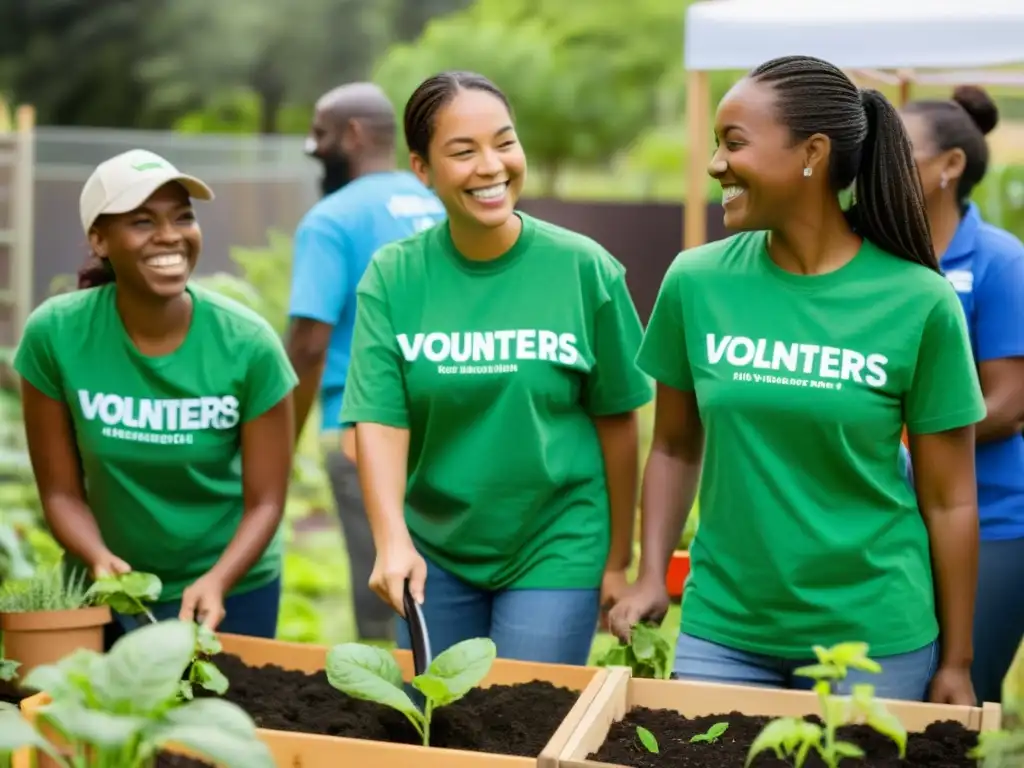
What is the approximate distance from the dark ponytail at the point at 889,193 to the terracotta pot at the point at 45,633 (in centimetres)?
156

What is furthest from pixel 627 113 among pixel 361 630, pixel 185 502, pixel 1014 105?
pixel 185 502

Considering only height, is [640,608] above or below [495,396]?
below

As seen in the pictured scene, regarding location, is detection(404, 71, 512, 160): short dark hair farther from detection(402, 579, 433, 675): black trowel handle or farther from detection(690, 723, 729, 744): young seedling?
detection(690, 723, 729, 744): young seedling

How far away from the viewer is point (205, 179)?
1273 centimetres

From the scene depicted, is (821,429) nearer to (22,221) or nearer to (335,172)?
(335,172)

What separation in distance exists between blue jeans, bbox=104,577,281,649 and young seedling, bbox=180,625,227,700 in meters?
0.60

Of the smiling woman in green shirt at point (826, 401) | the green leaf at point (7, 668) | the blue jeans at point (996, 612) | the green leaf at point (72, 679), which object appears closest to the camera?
the green leaf at point (72, 679)

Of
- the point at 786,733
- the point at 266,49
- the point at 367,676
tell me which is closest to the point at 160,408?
the point at 367,676

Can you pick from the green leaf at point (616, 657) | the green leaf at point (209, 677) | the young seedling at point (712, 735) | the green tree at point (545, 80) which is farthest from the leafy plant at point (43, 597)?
the green tree at point (545, 80)

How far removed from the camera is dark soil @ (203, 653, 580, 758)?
2535 millimetres

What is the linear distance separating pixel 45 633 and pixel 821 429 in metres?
1.44

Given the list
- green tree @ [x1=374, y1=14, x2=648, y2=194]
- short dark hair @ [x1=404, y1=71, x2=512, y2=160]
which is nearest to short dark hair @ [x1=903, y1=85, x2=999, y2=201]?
short dark hair @ [x1=404, y1=71, x2=512, y2=160]

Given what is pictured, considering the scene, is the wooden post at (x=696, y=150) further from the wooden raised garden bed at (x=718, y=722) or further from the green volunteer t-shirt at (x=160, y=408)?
the wooden raised garden bed at (x=718, y=722)

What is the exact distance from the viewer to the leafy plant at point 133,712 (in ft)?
5.45
